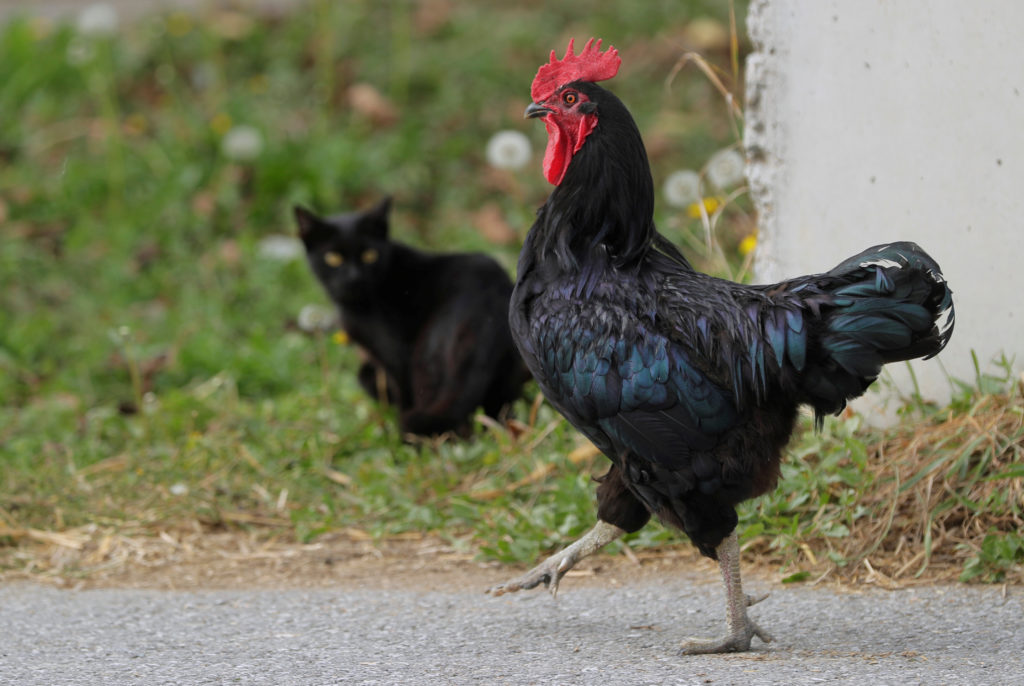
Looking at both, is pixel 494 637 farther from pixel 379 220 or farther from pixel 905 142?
pixel 379 220

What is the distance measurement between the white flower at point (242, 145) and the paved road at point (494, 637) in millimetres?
4753

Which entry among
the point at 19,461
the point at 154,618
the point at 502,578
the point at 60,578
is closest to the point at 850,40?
the point at 502,578

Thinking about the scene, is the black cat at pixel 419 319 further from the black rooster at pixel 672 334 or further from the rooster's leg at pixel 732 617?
the rooster's leg at pixel 732 617

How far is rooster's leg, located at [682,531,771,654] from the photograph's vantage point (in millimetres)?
3395

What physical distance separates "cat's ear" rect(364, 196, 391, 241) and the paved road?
231 centimetres

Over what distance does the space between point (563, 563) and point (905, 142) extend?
214 cm

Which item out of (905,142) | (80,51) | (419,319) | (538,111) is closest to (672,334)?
(538,111)

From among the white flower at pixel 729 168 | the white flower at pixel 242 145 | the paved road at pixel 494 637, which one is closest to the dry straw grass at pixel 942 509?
the paved road at pixel 494 637

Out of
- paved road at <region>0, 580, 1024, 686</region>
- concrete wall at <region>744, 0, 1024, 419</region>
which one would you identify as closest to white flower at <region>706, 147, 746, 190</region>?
concrete wall at <region>744, 0, 1024, 419</region>

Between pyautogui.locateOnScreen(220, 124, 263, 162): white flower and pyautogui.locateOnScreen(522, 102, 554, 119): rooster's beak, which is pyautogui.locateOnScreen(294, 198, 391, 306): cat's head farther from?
pyautogui.locateOnScreen(220, 124, 263, 162): white flower

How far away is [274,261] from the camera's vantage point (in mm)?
7785

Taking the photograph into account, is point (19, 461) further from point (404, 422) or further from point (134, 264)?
point (134, 264)

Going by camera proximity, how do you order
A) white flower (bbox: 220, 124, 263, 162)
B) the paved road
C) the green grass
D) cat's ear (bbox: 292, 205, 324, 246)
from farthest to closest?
white flower (bbox: 220, 124, 263, 162)
cat's ear (bbox: 292, 205, 324, 246)
the green grass
the paved road

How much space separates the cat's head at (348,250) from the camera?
5.78m
